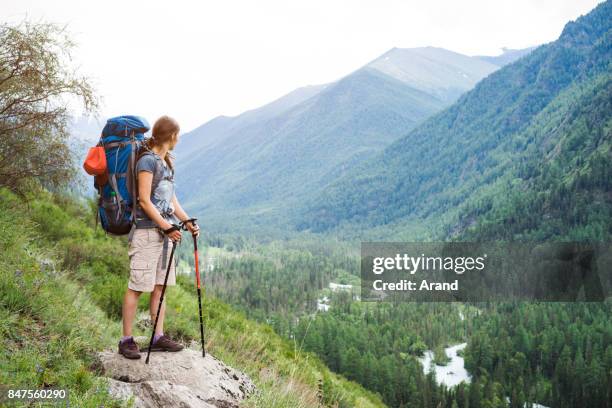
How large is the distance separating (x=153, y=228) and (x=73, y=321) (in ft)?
5.79

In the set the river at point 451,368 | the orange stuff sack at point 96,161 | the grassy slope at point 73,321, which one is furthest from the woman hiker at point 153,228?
the river at point 451,368

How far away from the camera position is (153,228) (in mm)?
5609

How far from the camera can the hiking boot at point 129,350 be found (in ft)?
18.6

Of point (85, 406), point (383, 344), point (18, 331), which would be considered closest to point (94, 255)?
point (18, 331)

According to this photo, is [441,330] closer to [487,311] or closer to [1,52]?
[487,311]

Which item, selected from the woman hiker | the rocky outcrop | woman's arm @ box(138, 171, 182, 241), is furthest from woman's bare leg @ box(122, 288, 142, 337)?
woman's arm @ box(138, 171, 182, 241)

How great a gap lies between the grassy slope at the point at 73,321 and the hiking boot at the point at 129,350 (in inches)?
13.4

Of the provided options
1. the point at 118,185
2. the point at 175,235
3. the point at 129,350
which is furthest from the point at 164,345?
the point at 118,185

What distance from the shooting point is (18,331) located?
555 cm

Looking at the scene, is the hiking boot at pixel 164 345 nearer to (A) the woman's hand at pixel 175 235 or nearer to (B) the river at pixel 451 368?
(A) the woman's hand at pixel 175 235

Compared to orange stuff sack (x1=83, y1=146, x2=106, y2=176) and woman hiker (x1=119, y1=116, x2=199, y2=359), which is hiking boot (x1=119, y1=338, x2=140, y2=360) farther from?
orange stuff sack (x1=83, y1=146, x2=106, y2=176)

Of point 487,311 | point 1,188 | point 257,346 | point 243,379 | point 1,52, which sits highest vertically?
point 1,52

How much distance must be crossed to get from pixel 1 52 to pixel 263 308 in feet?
373

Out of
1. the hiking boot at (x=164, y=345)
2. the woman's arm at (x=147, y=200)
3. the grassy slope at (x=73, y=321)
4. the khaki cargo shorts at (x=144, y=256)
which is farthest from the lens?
the hiking boot at (x=164, y=345)
